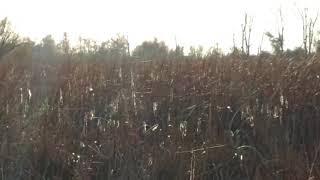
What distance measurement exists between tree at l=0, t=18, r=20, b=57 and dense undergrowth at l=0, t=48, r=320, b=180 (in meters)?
0.09

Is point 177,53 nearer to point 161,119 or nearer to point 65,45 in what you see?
point 65,45

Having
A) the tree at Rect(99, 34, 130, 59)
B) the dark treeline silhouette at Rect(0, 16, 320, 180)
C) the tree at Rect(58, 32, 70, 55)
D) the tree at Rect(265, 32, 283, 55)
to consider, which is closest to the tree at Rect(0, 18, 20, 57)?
the dark treeline silhouette at Rect(0, 16, 320, 180)

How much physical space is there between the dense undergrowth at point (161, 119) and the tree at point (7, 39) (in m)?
0.09

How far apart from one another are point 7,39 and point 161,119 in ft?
4.96

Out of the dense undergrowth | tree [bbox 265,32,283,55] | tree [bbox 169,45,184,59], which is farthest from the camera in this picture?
tree [bbox 265,32,283,55]

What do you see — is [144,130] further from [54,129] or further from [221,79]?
[221,79]

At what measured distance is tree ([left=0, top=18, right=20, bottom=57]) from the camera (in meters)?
5.19

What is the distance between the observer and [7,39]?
5.23 m

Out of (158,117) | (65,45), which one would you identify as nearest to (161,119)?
(158,117)

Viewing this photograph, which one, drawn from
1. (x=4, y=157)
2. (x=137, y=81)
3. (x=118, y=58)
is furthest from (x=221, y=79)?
(x=4, y=157)

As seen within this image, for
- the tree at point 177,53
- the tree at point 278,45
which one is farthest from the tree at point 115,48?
the tree at point 278,45

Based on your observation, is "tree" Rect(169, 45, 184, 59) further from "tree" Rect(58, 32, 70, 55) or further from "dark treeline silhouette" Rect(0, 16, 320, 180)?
"tree" Rect(58, 32, 70, 55)

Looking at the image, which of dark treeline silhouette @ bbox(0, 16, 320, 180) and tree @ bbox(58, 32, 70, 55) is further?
tree @ bbox(58, 32, 70, 55)

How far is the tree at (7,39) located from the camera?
17.0ft
